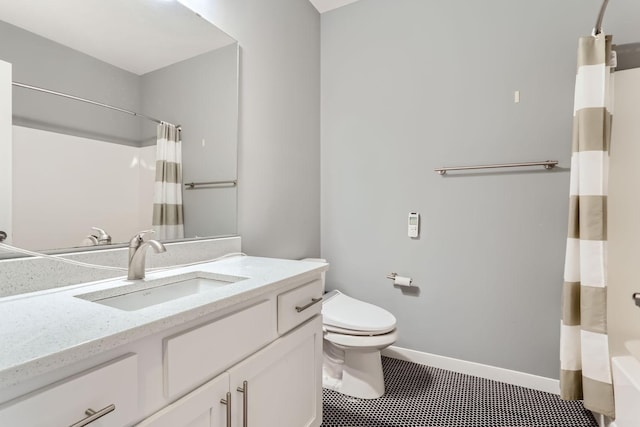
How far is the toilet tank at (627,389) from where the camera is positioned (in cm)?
114

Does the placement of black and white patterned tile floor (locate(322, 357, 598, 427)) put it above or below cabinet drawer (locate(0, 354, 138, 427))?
below

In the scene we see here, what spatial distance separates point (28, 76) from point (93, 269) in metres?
0.62

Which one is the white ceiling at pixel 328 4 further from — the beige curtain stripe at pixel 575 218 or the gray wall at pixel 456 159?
the beige curtain stripe at pixel 575 218

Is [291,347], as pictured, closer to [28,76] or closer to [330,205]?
[28,76]

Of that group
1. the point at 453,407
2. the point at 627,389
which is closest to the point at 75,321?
the point at 453,407

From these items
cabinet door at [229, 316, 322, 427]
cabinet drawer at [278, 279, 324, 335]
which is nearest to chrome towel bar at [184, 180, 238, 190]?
cabinet drawer at [278, 279, 324, 335]

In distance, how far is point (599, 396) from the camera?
1.36 metres

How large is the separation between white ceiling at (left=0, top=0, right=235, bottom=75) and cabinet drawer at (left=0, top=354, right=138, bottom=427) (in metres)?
1.05

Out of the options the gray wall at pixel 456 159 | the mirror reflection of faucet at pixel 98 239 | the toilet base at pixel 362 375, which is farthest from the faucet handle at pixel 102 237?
the gray wall at pixel 456 159

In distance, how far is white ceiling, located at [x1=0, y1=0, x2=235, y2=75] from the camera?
96cm

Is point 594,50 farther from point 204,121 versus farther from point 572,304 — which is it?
point 204,121

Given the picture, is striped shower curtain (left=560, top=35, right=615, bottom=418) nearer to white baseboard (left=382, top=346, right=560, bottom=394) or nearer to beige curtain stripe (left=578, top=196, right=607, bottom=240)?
beige curtain stripe (left=578, top=196, right=607, bottom=240)

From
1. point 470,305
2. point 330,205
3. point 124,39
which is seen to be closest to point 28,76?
point 124,39

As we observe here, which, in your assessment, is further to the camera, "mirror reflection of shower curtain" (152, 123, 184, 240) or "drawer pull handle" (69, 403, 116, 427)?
"mirror reflection of shower curtain" (152, 123, 184, 240)
